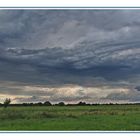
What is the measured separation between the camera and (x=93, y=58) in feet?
77.6

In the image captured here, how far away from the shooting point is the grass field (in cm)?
2355

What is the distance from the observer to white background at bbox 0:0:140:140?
2345cm

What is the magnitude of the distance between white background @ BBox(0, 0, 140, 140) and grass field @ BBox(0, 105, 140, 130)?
109 mm

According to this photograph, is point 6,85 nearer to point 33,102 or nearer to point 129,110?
point 33,102

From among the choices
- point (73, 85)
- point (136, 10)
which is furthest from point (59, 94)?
point (136, 10)

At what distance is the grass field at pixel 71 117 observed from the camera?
77.3ft

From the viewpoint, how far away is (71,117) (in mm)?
23641
